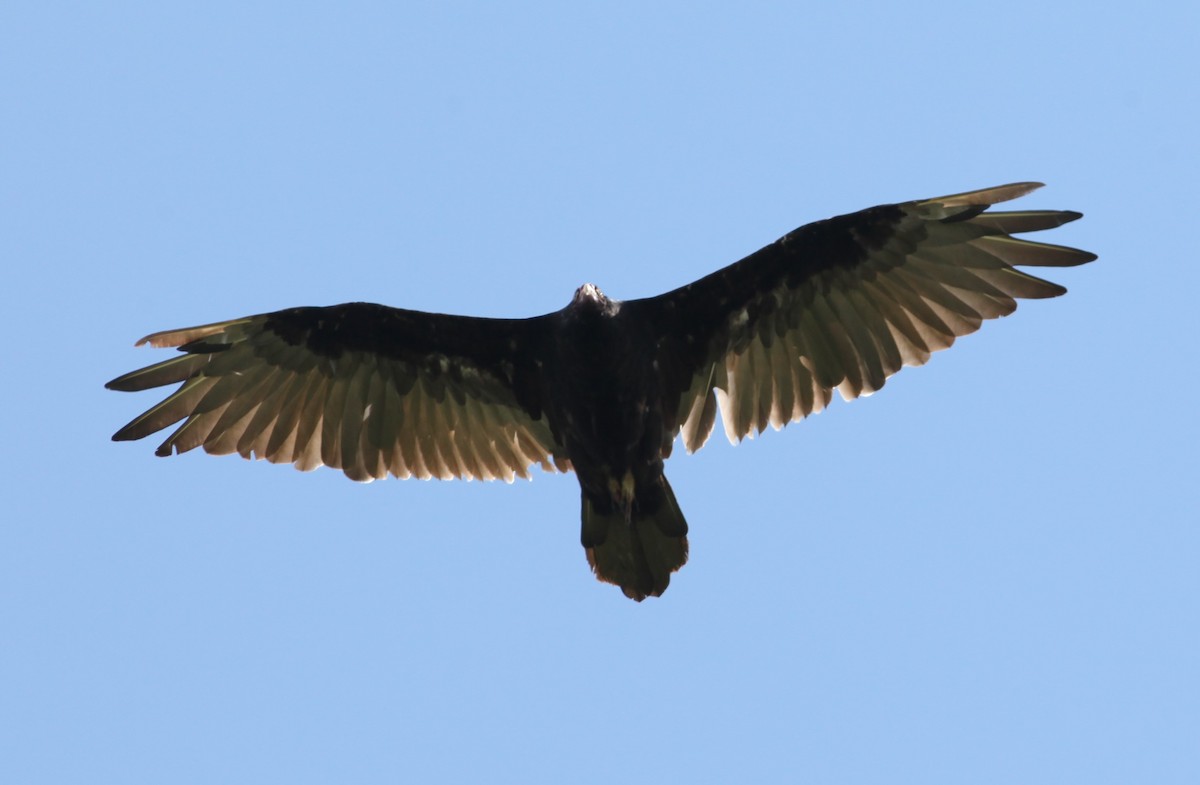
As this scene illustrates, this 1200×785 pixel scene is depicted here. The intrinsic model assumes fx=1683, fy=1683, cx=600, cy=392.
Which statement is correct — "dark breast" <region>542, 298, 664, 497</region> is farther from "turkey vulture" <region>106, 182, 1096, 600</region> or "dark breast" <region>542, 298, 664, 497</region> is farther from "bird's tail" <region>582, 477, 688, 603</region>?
"bird's tail" <region>582, 477, 688, 603</region>

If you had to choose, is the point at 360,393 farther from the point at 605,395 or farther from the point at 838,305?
the point at 838,305

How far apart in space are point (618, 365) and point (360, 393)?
222 centimetres

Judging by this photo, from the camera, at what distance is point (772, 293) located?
442 inches

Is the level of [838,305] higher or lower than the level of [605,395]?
higher

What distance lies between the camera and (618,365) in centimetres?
1063

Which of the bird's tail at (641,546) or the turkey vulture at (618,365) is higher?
the turkey vulture at (618,365)

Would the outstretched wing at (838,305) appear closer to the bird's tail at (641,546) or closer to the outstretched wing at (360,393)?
the bird's tail at (641,546)

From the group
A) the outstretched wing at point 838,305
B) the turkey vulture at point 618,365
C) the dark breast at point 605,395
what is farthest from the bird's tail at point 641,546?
the outstretched wing at point 838,305

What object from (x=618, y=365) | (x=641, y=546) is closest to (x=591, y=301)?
(x=618, y=365)

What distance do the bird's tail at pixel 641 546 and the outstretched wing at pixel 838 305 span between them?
0.67 m

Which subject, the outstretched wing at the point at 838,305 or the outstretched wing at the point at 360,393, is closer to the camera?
the outstretched wing at the point at 838,305

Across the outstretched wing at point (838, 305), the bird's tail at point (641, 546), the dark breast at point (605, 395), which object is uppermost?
the outstretched wing at point (838, 305)

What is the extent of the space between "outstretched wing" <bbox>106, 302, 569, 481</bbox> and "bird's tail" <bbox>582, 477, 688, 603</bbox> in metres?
0.99

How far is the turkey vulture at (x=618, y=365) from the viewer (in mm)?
10859
